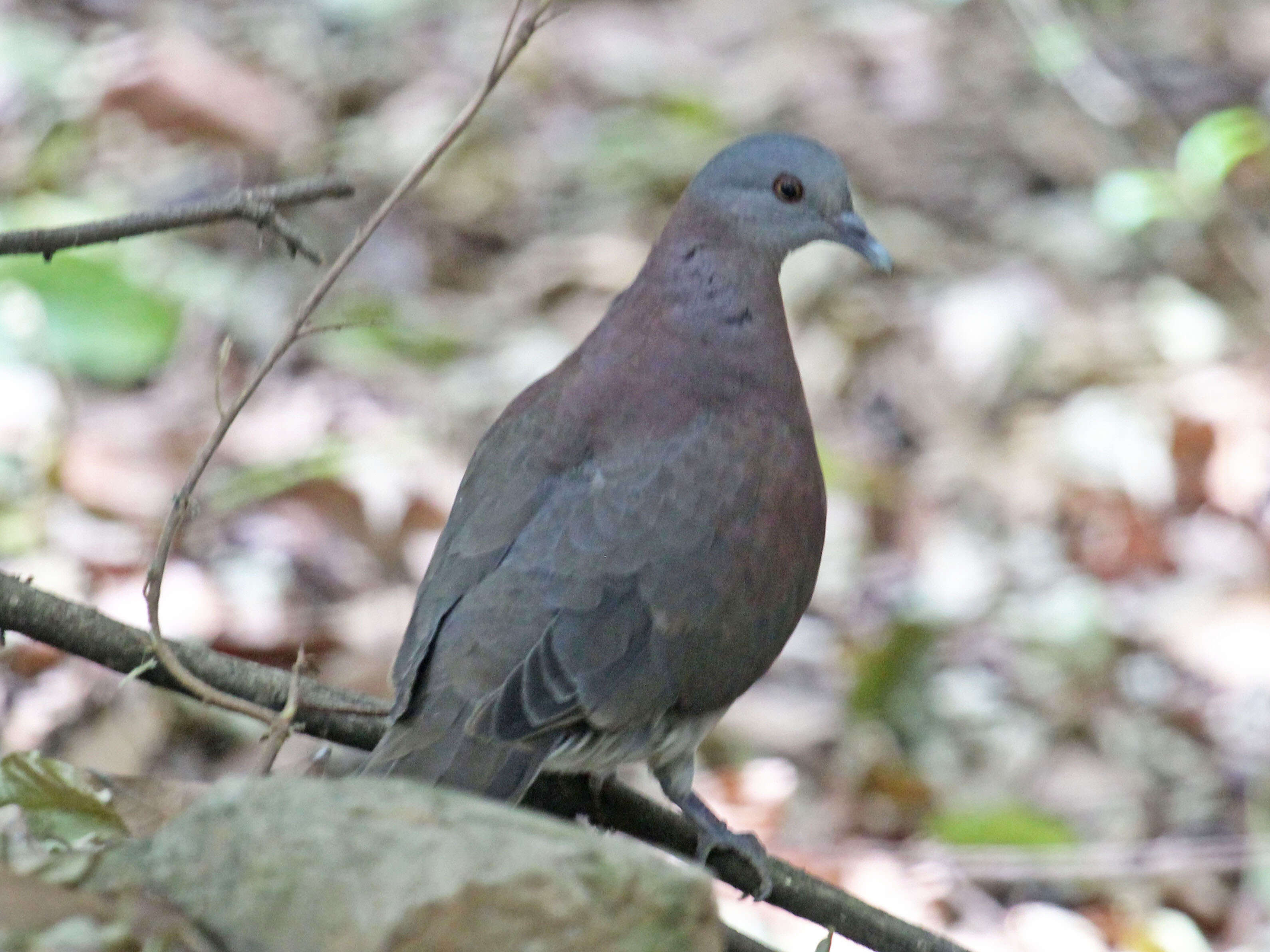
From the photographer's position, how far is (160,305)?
530 centimetres

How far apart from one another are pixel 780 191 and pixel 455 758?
1416 millimetres

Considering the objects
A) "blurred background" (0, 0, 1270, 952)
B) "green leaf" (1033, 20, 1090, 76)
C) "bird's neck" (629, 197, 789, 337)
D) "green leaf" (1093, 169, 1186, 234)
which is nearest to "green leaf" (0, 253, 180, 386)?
"blurred background" (0, 0, 1270, 952)

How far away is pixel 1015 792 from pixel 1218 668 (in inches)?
34.3

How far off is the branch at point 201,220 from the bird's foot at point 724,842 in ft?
4.51

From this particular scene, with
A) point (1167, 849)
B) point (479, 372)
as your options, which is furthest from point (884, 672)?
point (479, 372)

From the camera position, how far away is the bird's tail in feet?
8.53

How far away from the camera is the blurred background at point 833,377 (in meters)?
4.41

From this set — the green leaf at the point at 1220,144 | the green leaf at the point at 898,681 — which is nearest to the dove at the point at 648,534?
the green leaf at the point at 898,681

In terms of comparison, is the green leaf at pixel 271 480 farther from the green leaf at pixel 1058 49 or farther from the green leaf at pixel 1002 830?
the green leaf at pixel 1058 49

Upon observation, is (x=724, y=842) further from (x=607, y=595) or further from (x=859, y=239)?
(x=859, y=239)

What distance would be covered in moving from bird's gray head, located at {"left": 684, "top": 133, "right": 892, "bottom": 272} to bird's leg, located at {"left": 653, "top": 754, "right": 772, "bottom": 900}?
44.4 inches

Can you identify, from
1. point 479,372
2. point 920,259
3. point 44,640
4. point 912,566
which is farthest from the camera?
point 920,259

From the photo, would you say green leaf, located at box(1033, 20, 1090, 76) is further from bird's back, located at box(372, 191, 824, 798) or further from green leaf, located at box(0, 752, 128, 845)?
green leaf, located at box(0, 752, 128, 845)

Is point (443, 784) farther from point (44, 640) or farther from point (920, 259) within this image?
point (920, 259)
